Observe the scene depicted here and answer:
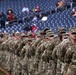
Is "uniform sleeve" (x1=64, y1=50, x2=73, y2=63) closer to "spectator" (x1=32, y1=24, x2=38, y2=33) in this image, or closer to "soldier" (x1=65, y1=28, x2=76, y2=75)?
"soldier" (x1=65, y1=28, x2=76, y2=75)

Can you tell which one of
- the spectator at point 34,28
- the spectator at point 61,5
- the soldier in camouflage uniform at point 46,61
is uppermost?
the spectator at point 61,5

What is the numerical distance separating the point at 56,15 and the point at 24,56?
436 inches

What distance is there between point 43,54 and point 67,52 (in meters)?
1.75

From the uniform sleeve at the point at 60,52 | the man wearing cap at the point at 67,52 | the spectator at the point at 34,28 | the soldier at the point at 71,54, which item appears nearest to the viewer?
the soldier at the point at 71,54

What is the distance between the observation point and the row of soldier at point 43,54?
255 inches

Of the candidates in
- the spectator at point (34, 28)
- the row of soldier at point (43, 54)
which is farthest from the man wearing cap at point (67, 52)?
the spectator at point (34, 28)

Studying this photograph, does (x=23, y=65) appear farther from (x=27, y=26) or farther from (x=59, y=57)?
(x=27, y=26)

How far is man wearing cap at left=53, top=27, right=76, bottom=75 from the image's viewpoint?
6195 millimetres

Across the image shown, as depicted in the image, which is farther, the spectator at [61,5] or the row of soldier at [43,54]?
the spectator at [61,5]

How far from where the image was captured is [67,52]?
639cm

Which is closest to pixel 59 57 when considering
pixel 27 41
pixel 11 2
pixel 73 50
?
pixel 73 50

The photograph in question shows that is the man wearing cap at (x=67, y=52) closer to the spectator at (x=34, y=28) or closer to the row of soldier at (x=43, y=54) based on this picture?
the row of soldier at (x=43, y=54)

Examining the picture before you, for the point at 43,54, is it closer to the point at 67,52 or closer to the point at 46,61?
the point at 46,61

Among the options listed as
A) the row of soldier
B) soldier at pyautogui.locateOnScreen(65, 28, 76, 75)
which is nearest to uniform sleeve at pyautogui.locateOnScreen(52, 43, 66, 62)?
the row of soldier
